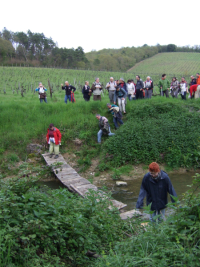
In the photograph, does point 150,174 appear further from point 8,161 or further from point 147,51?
point 147,51

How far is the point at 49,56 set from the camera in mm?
63469

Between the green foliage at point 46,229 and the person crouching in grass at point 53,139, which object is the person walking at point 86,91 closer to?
the person crouching in grass at point 53,139

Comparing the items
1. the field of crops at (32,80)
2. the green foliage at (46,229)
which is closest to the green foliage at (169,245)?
the green foliage at (46,229)

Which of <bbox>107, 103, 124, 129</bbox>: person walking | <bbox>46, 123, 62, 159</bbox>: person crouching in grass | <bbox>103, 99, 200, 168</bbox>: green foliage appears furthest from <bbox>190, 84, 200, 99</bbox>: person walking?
<bbox>46, 123, 62, 159</bbox>: person crouching in grass

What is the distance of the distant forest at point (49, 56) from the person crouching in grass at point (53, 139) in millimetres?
46908

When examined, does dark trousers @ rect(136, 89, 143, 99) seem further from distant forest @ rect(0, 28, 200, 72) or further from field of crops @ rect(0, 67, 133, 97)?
distant forest @ rect(0, 28, 200, 72)

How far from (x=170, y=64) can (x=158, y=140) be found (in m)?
56.1

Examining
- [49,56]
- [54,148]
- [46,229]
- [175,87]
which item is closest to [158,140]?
[54,148]

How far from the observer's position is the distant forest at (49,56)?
2282 inches

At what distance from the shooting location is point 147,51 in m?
78.6

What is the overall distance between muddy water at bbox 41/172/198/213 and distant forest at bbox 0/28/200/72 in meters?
Answer: 48.7

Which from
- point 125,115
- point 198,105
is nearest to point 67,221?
Answer: point 125,115

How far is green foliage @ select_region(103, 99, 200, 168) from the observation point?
11977mm

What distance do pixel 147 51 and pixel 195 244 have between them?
268ft
